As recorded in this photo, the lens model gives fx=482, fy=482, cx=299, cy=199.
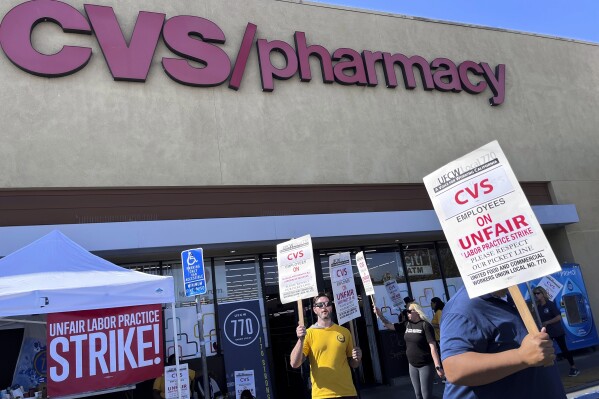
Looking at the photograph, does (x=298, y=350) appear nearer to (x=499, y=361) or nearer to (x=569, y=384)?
(x=499, y=361)

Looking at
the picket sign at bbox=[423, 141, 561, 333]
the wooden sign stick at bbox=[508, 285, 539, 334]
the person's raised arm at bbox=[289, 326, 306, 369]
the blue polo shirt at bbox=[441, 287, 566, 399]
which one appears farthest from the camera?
the person's raised arm at bbox=[289, 326, 306, 369]

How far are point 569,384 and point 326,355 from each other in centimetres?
696

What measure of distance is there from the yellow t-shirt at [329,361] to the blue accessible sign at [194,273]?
273cm

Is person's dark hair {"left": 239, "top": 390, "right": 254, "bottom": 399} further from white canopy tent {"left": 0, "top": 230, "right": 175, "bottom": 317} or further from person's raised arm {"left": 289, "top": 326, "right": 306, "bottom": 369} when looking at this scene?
person's raised arm {"left": 289, "top": 326, "right": 306, "bottom": 369}

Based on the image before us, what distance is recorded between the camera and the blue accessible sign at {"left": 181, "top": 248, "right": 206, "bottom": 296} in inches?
304

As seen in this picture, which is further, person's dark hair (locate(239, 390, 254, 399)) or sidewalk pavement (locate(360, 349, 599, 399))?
person's dark hair (locate(239, 390, 254, 399))

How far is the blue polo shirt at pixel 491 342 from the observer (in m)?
2.64

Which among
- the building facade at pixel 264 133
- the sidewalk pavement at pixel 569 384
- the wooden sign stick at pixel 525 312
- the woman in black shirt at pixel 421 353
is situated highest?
the building facade at pixel 264 133

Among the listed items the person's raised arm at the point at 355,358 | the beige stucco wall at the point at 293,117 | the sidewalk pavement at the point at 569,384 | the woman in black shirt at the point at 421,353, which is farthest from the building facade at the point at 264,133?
the person's raised arm at the point at 355,358

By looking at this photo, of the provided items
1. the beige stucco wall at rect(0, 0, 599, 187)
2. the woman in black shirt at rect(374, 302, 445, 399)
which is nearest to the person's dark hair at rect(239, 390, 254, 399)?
the woman in black shirt at rect(374, 302, 445, 399)

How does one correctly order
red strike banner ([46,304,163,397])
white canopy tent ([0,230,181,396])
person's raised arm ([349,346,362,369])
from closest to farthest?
person's raised arm ([349,346,362,369]) < white canopy tent ([0,230,181,396]) < red strike banner ([46,304,163,397])

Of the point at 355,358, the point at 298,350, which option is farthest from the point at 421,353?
the point at 298,350

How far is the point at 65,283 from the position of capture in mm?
6301

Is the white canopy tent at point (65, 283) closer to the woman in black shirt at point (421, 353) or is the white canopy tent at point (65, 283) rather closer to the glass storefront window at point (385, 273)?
the woman in black shirt at point (421, 353)
